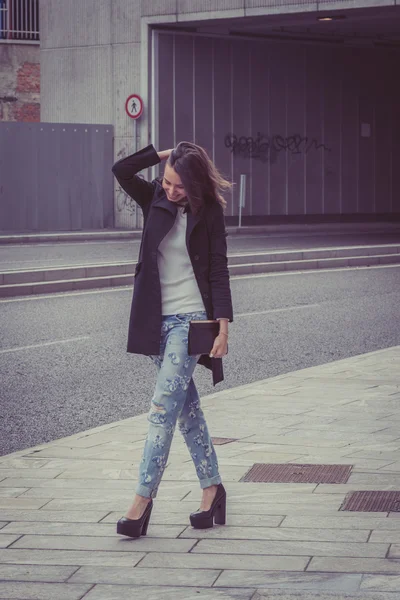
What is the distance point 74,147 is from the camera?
29.4 meters

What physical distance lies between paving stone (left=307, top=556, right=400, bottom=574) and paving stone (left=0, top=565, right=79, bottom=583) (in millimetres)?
910

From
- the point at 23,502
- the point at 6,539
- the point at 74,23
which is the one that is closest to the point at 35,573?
the point at 6,539

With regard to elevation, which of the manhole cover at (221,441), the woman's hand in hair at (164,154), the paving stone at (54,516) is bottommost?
the manhole cover at (221,441)

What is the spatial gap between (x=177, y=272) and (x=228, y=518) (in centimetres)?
113

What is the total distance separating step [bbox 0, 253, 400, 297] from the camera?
57.1 ft

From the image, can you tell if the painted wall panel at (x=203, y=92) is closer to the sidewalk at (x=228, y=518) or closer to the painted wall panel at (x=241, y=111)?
the painted wall panel at (x=241, y=111)

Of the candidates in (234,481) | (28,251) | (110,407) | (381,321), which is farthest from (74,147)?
(234,481)

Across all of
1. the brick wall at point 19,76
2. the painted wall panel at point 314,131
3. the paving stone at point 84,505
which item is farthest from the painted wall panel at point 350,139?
the paving stone at point 84,505

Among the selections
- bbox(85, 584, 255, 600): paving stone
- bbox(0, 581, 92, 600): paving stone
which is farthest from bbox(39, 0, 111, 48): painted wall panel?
bbox(85, 584, 255, 600): paving stone

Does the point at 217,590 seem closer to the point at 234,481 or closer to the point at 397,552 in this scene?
the point at 397,552

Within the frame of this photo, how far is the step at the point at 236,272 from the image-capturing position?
1741cm

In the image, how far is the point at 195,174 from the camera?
530 centimetres

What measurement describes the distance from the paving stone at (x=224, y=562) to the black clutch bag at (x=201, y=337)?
2.96 feet

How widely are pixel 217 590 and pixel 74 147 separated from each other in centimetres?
2563
